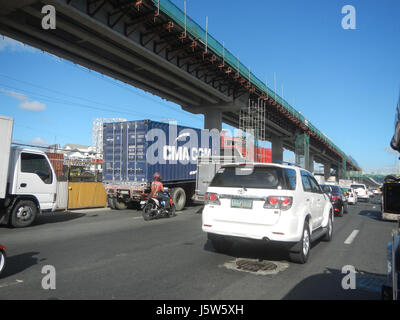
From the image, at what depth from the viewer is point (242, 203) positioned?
5648 millimetres

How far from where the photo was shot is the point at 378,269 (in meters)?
5.64

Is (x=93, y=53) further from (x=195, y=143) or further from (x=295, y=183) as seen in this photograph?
(x=295, y=183)

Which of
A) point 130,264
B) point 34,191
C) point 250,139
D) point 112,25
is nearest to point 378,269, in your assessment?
point 130,264

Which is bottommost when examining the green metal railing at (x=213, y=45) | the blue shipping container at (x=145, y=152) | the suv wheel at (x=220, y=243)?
the suv wheel at (x=220, y=243)

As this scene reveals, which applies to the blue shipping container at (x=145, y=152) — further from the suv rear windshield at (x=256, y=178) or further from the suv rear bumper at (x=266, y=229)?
the suv rear bumper at (x=266, y=229)

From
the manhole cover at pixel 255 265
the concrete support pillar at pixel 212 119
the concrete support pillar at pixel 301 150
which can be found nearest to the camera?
the manhole cover at pixel 255 265

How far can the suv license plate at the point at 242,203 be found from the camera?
5.57 metres

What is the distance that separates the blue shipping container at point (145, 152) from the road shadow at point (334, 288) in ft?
31.2

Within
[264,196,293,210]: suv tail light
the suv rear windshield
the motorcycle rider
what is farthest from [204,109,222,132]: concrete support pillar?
[264,196,293,210]: suv tail light

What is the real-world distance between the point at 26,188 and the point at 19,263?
Result: 457 cm

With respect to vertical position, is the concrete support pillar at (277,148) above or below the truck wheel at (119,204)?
above

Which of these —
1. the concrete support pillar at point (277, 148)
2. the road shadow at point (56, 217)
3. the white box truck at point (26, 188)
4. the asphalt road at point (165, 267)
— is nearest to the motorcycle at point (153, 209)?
the asphalt road at point (165, 267)

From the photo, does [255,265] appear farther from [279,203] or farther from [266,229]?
[279,203]

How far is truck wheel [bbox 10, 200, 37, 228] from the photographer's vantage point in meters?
9.16
